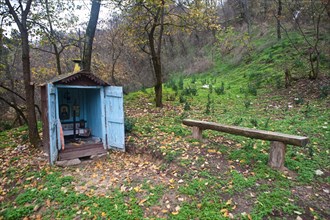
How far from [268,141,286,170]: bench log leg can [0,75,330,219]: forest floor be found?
0.55 feet

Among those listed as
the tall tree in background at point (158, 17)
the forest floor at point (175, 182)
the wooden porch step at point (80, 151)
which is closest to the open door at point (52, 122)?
the wooden porch step at point (80, 151)

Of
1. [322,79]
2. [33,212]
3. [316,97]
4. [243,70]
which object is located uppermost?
[243,70]

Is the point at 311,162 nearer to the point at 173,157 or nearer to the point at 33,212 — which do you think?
the point at 173,157

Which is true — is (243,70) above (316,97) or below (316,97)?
above

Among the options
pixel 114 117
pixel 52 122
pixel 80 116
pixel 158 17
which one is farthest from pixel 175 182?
pixel 158 17

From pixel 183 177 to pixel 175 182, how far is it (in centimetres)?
20

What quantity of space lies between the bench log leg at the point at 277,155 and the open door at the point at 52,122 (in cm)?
482

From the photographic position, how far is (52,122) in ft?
18.2

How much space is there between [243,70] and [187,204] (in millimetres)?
12061

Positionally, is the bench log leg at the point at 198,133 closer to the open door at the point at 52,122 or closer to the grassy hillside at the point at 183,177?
the grassy hillside at the point at 183,177

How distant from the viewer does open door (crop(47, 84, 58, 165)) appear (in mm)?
5418

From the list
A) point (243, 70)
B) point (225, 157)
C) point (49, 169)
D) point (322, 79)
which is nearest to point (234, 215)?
point (225, 157)

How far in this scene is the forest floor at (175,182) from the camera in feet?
11.7

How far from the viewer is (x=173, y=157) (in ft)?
16.8
